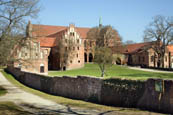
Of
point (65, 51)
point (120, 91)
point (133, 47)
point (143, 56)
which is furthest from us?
point (133, 47)

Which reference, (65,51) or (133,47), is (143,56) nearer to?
(133,47)

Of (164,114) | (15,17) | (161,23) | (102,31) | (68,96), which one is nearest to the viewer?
(164,114)

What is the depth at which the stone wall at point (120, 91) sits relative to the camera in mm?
10117

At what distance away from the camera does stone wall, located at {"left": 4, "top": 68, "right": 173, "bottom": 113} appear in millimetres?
10117

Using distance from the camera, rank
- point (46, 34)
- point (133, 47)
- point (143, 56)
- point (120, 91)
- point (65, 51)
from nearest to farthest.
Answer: point (120, 91)
point (46, 34)
point (65, 51)
point (143, 56)
point (133, 47)

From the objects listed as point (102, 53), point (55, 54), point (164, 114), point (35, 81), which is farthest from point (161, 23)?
point (164, 114)

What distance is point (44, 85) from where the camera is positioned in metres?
22.2

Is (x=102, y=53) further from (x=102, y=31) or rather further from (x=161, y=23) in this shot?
(x=102, y=31)

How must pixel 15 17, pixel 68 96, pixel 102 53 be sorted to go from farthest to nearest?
pixel 102 53 < pixel 15 17 < pixel 68 96

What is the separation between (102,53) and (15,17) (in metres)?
18.3

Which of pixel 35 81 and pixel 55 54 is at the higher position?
pixel 55 54

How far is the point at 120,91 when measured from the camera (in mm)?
12414

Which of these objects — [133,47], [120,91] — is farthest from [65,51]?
[120,91]

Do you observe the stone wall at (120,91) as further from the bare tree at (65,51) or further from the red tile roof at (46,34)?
the bare tree at (65,51)
